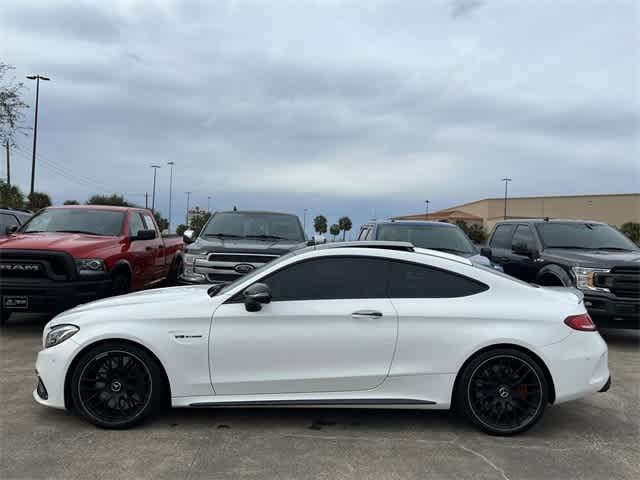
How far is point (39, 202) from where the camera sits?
133ft

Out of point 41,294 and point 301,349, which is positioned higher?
point 301,349

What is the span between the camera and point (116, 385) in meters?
4.17

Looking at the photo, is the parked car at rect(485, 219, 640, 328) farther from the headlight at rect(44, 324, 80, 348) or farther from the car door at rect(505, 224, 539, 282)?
the headlight at rect(44, 324, 80, 348)

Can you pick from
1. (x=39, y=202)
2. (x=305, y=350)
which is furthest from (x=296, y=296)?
(x=39, y=202)

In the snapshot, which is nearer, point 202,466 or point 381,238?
point 202,466

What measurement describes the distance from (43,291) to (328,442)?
5.09 metres

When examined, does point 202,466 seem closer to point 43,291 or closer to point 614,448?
point 614,448

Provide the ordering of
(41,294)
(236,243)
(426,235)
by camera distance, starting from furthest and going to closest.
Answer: (426,235), (236,243), (41,294)

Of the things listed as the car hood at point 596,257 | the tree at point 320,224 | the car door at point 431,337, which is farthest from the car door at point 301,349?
the tree at point 320,224

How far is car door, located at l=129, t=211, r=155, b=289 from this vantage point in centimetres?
896

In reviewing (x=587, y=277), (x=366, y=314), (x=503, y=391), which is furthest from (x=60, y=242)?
(x=587, y=277)

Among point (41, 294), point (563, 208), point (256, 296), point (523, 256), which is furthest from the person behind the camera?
point (563, 208)

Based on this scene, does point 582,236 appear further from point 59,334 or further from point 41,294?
point 41,294

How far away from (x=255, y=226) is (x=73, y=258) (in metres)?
3.04
